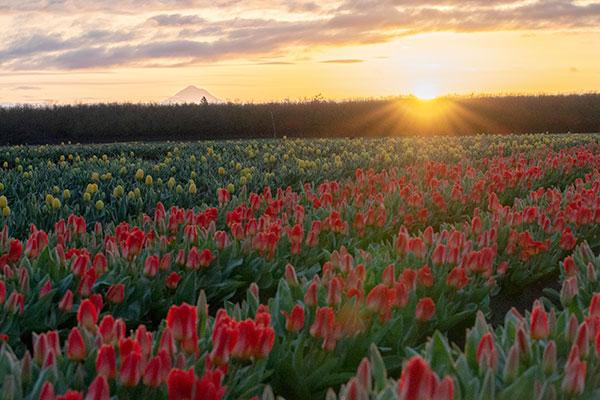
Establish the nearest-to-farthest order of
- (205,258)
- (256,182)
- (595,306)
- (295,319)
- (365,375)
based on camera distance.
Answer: (365,375) < (295,319) < (595,306) < (205,258) < (256,182)

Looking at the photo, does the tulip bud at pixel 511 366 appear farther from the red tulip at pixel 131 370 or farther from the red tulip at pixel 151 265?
the red tulip at pixel 151 265

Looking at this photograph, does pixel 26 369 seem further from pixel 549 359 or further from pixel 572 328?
pixel 572 328

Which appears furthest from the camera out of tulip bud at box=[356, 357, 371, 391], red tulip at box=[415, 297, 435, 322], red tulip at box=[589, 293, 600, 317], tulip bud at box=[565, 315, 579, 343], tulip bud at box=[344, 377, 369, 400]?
red tulip at box=[415, 297, 435, 322]

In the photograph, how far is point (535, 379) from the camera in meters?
2.21

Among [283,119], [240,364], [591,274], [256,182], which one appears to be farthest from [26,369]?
[283,119]

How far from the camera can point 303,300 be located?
10.5 ft

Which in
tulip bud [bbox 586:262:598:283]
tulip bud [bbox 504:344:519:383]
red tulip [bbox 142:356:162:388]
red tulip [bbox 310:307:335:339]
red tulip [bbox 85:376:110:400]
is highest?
red tulip [bbox 85:376:110:400]

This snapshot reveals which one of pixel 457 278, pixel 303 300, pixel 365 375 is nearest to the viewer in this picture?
pixel 365 375

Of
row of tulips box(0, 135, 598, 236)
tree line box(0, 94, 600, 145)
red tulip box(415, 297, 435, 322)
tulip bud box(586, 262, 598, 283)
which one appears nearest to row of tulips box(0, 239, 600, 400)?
red tulip box(415, 297, 435, 322)

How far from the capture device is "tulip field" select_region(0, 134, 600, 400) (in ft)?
7.16

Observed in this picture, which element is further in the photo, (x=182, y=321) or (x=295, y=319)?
(x=295, y=319)

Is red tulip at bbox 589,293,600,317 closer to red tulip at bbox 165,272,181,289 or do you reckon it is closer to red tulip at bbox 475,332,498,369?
red tulip at bbox 475,332,498,369

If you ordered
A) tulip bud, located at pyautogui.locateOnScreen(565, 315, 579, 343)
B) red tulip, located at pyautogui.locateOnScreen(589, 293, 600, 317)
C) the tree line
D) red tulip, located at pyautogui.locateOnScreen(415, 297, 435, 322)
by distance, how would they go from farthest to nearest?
the tree line, red tulip, located at pyautogui.locateOnScreen(415, 297, 435, 322), red tulip, located at pyautogui.locateOnScreen(589, 293, 600, 317), tulip bud, located at pyautogui.locateOnScreen(565, 315, 579, 343)

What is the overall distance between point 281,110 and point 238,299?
91.9 feet
